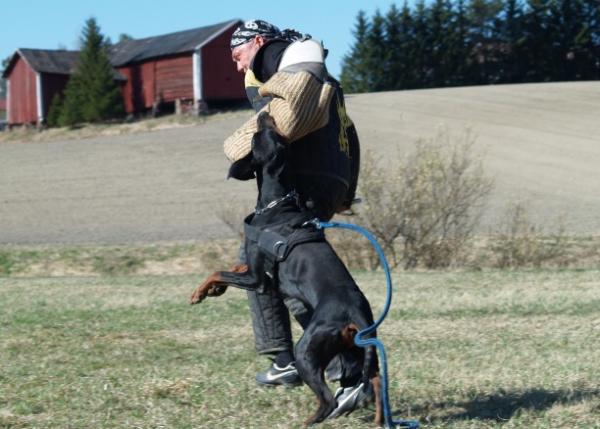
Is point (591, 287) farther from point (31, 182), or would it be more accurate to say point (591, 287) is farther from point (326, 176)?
point (31, 182)

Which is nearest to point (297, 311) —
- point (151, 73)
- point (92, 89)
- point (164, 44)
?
point (92, 89)

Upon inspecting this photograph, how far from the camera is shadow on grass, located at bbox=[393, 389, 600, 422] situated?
4086 millimetres

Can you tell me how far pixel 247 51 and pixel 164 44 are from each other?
130ft

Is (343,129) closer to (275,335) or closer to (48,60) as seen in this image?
(275,335)

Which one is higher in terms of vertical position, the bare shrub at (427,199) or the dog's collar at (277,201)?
the dog's collar at (277,201)

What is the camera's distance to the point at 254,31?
4.29 metres

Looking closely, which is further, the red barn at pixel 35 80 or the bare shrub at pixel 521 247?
the red barn at pixel 35 80

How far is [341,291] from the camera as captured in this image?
11.8ft

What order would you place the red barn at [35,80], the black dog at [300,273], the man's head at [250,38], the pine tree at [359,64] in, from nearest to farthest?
the black dog at [300,273]
the man's head at [250,38]
the red barn at [35,80]
the pine tree at [359,64]

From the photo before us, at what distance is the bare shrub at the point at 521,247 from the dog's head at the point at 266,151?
359 inches

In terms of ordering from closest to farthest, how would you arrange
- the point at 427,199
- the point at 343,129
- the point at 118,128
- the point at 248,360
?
the point at 343,129, the point at 248,360, the point at 427,199, the point at 118,128

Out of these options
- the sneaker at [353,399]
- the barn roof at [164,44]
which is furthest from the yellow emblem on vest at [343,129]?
the barn roof at [164,44]

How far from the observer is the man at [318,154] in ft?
13.1

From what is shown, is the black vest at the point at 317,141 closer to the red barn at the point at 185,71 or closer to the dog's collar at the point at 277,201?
the dog's collar at the point at 277,201
